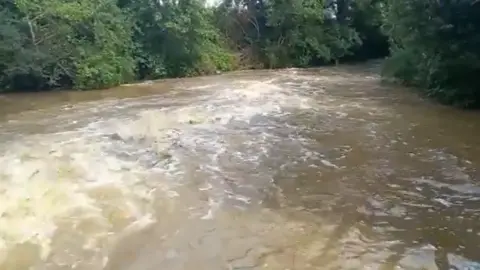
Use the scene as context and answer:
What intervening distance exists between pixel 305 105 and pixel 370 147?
4.50 metres

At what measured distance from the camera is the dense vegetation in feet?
37.6

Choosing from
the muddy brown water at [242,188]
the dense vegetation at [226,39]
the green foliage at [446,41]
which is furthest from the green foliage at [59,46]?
the green foliage at [446,41]

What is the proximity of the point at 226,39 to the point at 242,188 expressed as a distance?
18842mm

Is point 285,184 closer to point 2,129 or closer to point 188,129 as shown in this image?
point 188,129

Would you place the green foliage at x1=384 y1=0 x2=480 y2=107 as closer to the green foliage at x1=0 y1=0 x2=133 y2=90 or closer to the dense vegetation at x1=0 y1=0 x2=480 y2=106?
the dense vegetation at x1=0 y1=0 x2=480 y2=106

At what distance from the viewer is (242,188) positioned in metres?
6.79

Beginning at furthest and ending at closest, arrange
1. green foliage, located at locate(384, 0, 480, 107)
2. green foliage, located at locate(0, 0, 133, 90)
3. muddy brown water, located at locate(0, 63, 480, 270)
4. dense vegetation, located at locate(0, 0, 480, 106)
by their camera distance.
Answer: green foliage, located at locate(0, 0, 133, 90)
dense vegetation, located at locate(0, 0, 480, 106)
green foliage, located at locate(384, 0, 480, 107)
muddy brown water, located at locate(0, 63, 480, 270)

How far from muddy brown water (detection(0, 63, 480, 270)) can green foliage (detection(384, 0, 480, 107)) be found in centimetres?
65

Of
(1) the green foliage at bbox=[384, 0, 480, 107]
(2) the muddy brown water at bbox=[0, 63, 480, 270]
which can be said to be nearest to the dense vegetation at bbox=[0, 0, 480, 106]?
(1) the green foliage at bbox=[384, 0, 480, 107]

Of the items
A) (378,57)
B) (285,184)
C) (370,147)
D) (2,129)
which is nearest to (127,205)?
(285,184)

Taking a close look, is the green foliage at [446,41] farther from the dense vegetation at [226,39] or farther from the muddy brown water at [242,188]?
the muddy brown water at [242,188]

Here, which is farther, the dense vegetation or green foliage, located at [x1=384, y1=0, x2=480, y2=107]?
the dense vegetation

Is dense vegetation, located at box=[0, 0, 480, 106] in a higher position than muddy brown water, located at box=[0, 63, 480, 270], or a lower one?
→ higher

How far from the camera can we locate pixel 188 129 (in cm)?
1040
